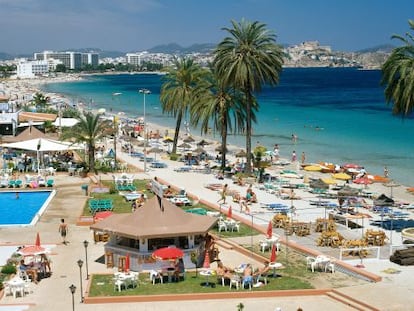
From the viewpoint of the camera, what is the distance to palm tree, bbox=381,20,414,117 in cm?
2881

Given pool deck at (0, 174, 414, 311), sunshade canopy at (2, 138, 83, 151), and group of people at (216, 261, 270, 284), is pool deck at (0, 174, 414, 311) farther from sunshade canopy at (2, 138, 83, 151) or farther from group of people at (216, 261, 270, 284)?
sunshade canopy at (2, 138, 83, 151)

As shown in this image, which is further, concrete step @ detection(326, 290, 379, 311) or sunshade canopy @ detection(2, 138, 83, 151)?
sunshade canopy @ detection(2, 138, 83, 151)

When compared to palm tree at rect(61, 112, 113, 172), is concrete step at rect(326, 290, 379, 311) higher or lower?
lower

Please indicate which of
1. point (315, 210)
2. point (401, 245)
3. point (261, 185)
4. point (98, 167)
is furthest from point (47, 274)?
point (98, 167)

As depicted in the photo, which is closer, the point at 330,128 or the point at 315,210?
the point at 315,210

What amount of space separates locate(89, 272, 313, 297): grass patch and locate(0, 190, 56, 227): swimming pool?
1019 cm

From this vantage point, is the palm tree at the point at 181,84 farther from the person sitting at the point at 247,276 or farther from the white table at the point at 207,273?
the person sitting at the point at 247,276

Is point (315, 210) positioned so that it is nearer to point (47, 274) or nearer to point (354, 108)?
point (47, 274)

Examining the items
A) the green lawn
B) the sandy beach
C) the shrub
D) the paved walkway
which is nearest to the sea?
the sandy beach

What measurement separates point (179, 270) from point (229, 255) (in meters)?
3.58

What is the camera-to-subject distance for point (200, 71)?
52.2m

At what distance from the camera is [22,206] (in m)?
35.4

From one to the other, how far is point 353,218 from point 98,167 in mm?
22875

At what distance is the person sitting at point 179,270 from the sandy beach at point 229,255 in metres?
2.10
